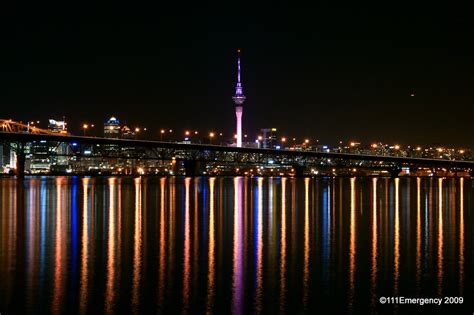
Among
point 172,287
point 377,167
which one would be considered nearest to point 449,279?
point 172,287

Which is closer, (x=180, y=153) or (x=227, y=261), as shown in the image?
(x=227, y=261)

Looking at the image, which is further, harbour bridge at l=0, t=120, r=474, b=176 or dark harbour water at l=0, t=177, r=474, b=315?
harbour bridge at l=0, t=120, r=474, b=176

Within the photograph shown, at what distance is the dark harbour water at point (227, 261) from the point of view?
1958cm

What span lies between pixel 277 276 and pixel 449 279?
501cm

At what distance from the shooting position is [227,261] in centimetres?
2547

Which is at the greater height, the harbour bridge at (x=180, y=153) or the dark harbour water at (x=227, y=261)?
the harbour bridge at (x=180, y=153)

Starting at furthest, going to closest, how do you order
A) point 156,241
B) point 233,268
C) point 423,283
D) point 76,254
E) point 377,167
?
point 377,167 < point 156,241 < point 76,254 < point 233,268 < point 423,283

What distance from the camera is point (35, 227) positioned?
3494 cm

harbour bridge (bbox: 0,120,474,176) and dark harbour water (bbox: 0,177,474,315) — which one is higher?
harbour bridge (bbox: 0,120,474,176)

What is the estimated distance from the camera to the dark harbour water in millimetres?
19578

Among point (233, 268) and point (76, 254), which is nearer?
point (233, 268)

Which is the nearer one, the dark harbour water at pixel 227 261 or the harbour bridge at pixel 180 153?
the dark harbour water at pixel 227 261

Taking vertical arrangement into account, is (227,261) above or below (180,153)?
below

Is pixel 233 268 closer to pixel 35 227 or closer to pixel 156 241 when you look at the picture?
pixel 156 241
